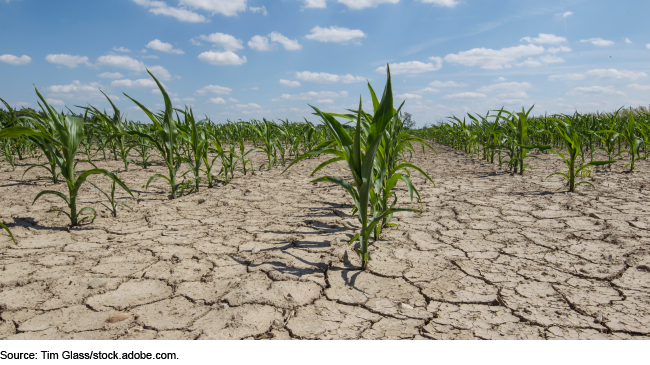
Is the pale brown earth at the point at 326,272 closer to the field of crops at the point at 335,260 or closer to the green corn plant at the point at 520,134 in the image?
the field of crops at the point at 335,260

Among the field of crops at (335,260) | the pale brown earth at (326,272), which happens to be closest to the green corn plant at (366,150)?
the field of crops at (335,260)

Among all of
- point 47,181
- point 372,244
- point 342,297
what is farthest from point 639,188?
point 47,181

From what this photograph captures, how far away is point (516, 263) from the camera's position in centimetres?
155

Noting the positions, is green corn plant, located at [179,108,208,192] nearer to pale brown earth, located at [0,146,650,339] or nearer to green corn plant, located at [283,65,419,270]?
pale brown earth, located at [0,146,650,339]

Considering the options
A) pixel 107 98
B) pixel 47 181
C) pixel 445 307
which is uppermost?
pixel 107 98

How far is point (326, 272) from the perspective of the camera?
4.88 ft

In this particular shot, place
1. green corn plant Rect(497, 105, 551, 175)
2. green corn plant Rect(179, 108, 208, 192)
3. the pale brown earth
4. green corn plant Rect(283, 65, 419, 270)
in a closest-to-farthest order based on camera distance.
A: the pale brown earth < green corn plant Rect(283, 65, 419, 270) < green corn plant Rect(179, 108, 208, 192) < green corn plant Rect(497, 105, 551, 175)

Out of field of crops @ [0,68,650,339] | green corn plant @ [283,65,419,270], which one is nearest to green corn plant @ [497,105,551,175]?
field of crops @ [0,68,650,339]

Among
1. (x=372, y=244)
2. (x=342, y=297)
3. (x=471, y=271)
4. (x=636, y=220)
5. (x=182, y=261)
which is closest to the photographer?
(x=342, y=297)

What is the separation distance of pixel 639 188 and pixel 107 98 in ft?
13.2

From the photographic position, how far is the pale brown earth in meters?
1.12

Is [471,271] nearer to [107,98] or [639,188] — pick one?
[639,188]

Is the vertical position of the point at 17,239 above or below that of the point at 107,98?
below

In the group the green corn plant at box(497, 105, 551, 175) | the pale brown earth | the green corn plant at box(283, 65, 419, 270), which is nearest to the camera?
the pale brown earth
